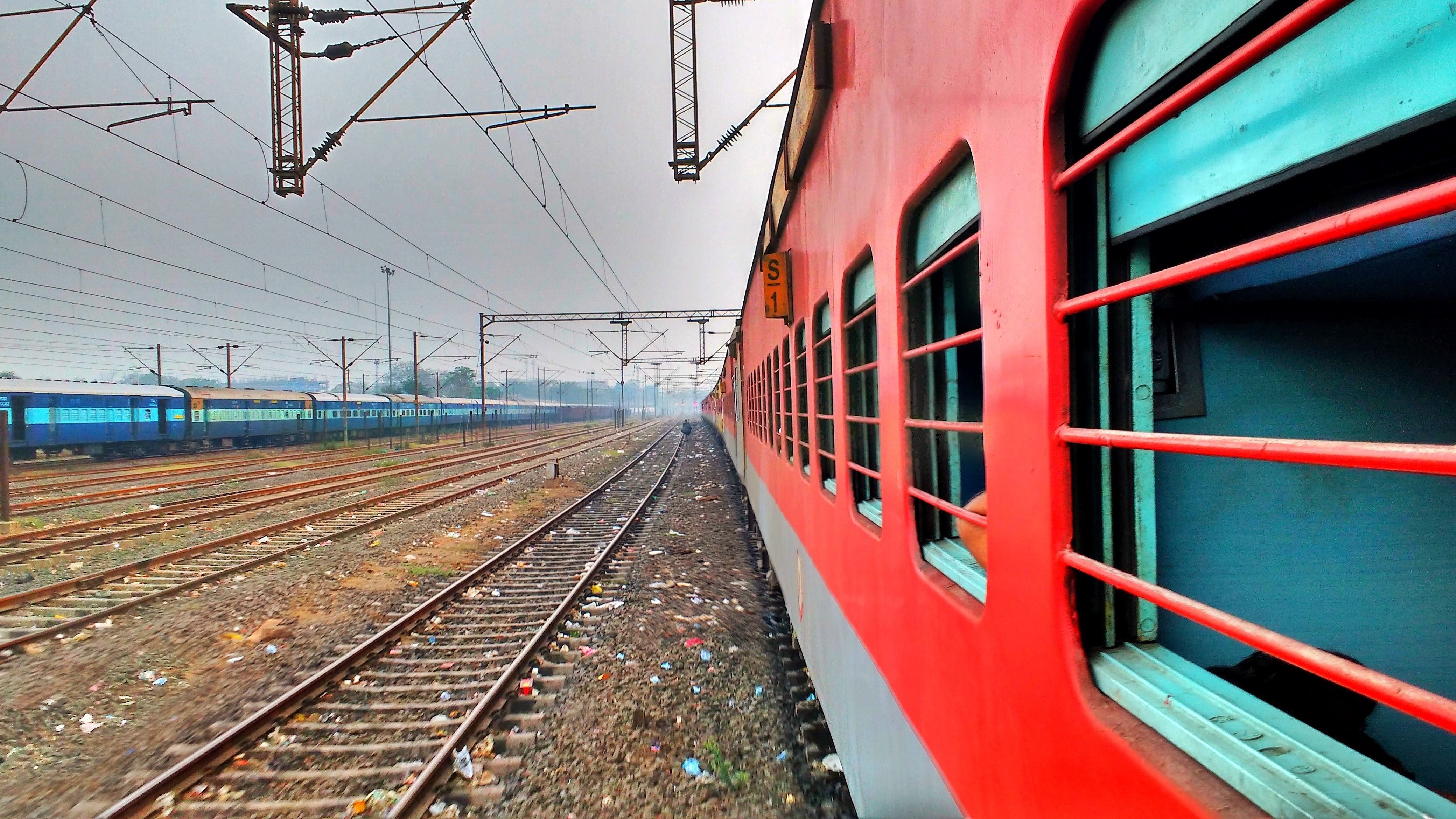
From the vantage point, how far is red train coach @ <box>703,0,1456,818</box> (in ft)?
2.44

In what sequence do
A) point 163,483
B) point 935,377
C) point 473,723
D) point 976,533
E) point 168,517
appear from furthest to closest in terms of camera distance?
point 163,483 < point 168,517 < point 473,723 < point 935,377 < point 976,533

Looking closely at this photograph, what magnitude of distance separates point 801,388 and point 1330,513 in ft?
10.7

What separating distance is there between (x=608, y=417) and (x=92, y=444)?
76238mm

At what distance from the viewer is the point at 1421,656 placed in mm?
1441

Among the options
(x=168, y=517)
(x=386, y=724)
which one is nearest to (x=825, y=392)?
(x=386, y=724)

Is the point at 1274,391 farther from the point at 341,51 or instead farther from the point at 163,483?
the point at 163,483

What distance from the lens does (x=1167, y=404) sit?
1428 millimetres

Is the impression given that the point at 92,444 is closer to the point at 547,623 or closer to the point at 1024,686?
the point at 547,623

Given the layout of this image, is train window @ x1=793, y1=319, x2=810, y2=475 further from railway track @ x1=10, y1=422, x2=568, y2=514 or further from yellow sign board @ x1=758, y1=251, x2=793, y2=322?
railway track @ x1=10, y1=422, x2=568, y2=514

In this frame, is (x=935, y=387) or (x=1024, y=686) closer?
(x=1024, y=686)

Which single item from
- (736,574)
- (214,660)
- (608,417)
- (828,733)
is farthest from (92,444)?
(608,417)

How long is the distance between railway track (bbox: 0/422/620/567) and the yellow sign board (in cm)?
1029

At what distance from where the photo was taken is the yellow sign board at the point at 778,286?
478 cm

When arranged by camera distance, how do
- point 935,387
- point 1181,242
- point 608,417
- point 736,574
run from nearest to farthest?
1. point 1181,242
2. point 935,387
3. point 736,574
4. point 608,417
